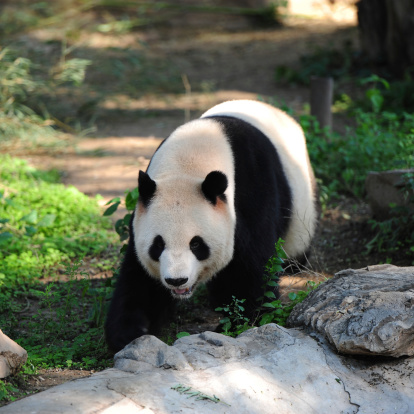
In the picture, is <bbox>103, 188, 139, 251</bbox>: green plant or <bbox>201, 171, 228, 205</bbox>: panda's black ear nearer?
<bbox>201, 171, 228, 205</bbox>: panda's black ear

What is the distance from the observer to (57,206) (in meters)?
5.81

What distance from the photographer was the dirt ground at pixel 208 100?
5.29 metres

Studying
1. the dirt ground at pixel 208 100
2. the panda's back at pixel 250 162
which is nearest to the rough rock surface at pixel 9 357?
the dirt ground at pixel 208 100

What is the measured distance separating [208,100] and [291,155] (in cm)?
498

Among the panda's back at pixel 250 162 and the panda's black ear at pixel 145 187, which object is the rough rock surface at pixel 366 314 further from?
the panda's black ear at pixel 145 187

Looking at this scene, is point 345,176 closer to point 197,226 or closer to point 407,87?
point 407,87

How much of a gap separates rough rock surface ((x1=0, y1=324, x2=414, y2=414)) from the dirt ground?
25.1 inches

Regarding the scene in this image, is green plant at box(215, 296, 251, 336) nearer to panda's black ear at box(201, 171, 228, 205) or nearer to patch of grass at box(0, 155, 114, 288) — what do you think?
panda's black ear at box(201, 171, 228, 205)

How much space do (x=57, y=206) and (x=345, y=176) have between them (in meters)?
2.60

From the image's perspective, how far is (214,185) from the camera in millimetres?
3301

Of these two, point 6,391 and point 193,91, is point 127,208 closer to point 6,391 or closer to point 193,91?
point 6,391

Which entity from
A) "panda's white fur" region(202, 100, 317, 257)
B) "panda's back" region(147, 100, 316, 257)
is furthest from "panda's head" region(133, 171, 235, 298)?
"panda's white fur" region(202, 100, 317, 257)

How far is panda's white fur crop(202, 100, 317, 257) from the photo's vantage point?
4367mm

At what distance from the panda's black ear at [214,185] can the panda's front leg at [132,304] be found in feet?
1.92
